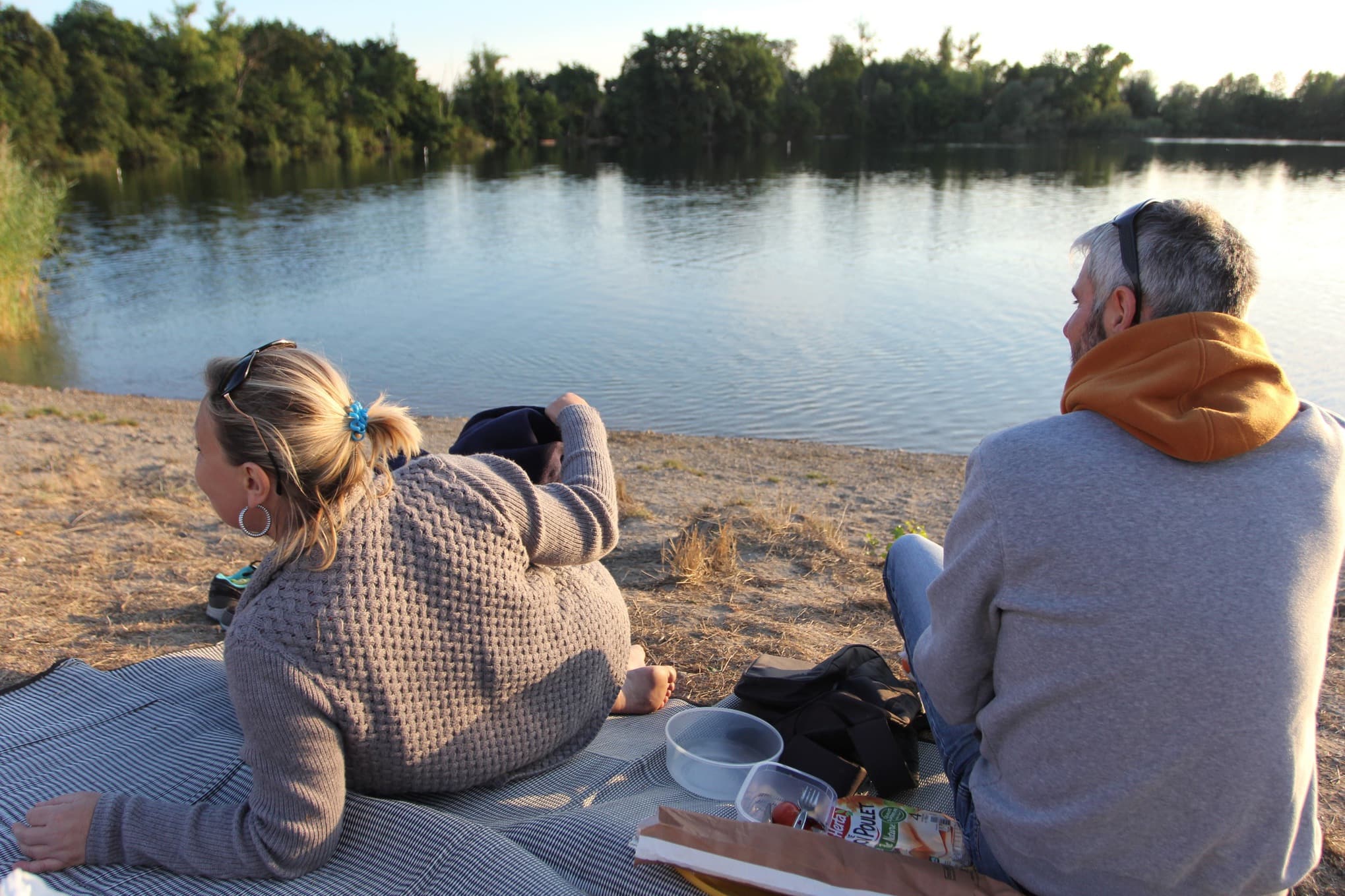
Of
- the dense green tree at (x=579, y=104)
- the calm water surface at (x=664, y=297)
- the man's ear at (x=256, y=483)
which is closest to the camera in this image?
the man's ear at (x=256, y=483)

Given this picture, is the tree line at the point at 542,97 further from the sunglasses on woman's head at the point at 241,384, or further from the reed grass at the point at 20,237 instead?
the sunglasses on woman's head at the point at 241,384

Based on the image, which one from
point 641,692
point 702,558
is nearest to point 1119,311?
point 641,692

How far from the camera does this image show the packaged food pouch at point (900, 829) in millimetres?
1858

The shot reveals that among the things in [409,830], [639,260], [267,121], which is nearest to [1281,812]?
[409,830]

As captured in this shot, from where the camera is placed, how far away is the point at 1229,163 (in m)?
42.2

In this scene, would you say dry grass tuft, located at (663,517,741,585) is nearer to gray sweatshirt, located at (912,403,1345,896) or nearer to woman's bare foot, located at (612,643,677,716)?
woman's bare foot, located at (612,643,677,716)

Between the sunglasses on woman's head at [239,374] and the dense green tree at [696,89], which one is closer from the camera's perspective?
the sunglasses on woman's head at [239,374]

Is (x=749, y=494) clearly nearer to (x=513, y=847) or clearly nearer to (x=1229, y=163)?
(x=513, y=847)

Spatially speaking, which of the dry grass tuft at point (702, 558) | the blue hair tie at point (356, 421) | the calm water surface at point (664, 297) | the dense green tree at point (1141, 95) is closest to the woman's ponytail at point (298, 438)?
the blue hair tie at point (356, 421)

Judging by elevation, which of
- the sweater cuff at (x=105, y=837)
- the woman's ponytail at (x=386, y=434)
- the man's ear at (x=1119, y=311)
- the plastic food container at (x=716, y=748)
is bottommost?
the plastic food container at (x=716, y=748)

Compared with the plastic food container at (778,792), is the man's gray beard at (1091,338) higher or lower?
higher

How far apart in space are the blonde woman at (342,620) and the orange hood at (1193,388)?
1.08 meters

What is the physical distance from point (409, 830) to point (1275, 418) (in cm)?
172

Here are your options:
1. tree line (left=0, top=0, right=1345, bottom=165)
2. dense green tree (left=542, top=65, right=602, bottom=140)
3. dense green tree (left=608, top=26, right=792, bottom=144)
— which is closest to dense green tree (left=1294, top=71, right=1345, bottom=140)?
tree line (left=0, top=0, right=1345, bottom=165)
